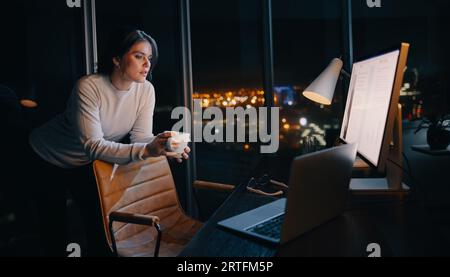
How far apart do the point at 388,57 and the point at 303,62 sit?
A: 2807 mm

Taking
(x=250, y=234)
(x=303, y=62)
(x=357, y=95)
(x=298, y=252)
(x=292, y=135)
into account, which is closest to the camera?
(x=298, y=252)

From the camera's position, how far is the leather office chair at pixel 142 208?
1.67 m

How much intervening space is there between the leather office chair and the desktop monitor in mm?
729

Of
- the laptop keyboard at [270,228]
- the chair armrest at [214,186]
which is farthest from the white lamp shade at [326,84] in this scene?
the laptop keyboard at [270,228]

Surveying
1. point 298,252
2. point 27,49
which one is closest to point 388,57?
point 298,252

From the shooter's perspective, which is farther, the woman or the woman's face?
the woman's face

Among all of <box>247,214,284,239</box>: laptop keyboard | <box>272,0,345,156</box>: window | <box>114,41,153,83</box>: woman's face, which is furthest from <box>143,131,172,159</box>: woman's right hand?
<box>272,0,345,156</box>: window

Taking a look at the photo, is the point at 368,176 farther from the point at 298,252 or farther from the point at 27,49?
the point at 27,49

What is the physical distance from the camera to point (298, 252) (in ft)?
2.94

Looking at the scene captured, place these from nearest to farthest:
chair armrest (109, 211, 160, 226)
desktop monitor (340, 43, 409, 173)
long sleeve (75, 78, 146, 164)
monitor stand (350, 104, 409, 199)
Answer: desktop monitor (340, 43, 409, 173)
monitor stand (350, 104, 409, 199)
chair armrest (109, 211, 160, 226)
long sleeve (75, 78, 146, 164)

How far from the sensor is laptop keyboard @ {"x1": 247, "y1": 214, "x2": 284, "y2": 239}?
1.02 metres

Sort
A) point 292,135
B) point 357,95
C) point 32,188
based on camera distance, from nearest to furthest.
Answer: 1. point 357,95
2. point 32,188
3. point 292,135

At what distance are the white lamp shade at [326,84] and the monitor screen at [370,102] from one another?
0.34ft

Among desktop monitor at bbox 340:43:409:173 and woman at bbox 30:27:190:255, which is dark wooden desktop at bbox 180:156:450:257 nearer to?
desktop monitor at bbox 340:43:409:173
